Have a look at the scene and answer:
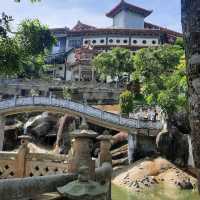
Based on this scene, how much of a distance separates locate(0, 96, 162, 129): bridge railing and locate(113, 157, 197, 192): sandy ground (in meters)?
4.10

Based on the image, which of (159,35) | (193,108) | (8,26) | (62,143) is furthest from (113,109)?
(193,108)

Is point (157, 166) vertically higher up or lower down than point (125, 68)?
lower down

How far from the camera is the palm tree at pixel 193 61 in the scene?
3.39 meters

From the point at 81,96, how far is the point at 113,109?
770cm

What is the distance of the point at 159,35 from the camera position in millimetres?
63219

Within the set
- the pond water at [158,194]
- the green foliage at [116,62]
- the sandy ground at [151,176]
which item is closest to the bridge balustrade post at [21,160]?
the pond water at [158,194]

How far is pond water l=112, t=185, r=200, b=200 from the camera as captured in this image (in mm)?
19922

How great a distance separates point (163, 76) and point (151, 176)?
12.1 m

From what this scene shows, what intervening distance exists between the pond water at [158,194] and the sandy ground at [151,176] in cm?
76


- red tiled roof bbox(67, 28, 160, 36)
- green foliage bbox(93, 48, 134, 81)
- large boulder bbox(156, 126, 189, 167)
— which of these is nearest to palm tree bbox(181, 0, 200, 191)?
large boulder bbox(156, 126, 189, 167)

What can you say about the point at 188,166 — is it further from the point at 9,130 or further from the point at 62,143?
the point at 9,130

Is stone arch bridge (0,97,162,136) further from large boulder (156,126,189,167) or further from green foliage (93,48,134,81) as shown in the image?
green foliage (93,48,134,81)

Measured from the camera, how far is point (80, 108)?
1225 inches

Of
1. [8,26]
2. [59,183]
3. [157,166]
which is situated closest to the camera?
[59,183]
